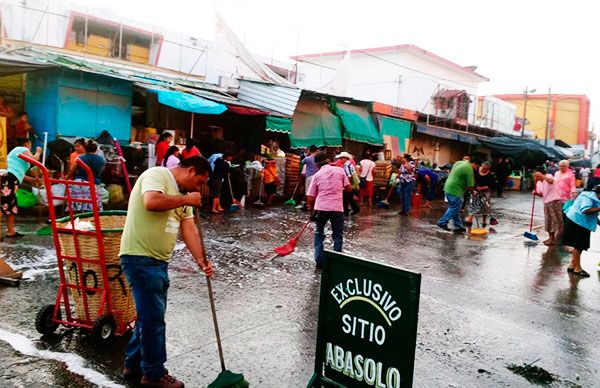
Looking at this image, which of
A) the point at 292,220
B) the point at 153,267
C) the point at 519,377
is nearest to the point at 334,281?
the point at 153,267

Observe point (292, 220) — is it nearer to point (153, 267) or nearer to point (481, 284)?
point (481, 284)

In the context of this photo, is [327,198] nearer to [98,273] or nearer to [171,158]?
[98,273]

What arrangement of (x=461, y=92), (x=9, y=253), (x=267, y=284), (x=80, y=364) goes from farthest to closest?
(x=461, y=92), (x=9, y=253), (x=267, y=284), (x=80, y=364)

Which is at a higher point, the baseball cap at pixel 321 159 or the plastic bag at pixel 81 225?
the baseball cap at pixel 321 159

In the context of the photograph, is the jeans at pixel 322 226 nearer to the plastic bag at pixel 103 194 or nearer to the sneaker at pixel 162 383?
the sneaker at pixel 162 383

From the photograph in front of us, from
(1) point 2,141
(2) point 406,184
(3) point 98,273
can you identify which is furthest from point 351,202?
(3) point 98,273

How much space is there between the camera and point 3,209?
7.98 m

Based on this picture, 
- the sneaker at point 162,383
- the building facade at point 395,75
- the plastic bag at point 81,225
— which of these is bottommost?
the sneaker at point 162,383

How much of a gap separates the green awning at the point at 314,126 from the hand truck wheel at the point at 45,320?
12.3m

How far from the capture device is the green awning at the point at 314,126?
16.8 meters

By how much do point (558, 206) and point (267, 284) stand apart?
25.2 ft

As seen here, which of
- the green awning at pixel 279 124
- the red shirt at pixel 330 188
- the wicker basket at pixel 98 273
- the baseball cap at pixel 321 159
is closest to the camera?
the wicker basket at pixel 98 273

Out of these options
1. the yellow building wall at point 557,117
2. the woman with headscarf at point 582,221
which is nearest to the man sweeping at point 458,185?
the woman with headscarf at point 582,221

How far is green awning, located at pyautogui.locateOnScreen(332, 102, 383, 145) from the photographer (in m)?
18.4
